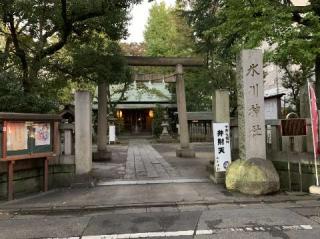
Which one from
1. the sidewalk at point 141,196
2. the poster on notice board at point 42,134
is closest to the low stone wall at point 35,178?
the sidewalk at point 141,196

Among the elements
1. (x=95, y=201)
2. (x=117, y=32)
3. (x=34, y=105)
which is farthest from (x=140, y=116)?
(x=95, y=201)

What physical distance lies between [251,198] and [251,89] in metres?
2.93

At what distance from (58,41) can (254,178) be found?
29.4ft

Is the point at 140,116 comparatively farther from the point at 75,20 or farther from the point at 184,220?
the point at 184,220

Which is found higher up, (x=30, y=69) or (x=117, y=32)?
(x=117, y=32)

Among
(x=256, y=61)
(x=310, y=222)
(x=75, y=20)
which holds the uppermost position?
(x=75, y=20)

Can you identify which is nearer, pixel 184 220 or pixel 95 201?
pixel 184 220

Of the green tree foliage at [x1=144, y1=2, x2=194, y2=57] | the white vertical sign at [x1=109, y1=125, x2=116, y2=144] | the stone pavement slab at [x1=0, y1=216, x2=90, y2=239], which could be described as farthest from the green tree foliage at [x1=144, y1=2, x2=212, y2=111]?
the stone pavement slab at [x1=0, y1=216, x2=90, y2=239]

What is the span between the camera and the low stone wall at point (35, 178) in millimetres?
8961

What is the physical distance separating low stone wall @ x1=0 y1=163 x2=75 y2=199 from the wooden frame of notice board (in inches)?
8.4

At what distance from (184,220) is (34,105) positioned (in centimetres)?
639

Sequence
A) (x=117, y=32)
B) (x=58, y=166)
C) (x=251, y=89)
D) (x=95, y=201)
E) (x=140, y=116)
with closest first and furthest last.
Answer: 1. (x=95, y=201)
2. (x=251, y=89)
3. (x=58, y=166)
4. (x=117, y=32)
5. (x=140, y=116)

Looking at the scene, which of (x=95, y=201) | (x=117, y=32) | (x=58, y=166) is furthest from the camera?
(x=117, y=32)

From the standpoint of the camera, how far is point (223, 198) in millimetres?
8664
